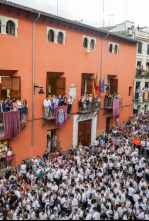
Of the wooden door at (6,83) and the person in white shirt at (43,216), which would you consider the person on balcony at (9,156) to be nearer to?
the wooden door at (6,83)

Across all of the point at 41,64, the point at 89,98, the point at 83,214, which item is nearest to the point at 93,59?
the point at 89,98

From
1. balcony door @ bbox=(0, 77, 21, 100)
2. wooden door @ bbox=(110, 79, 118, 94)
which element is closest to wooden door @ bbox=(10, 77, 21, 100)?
Answer: balcony door @ bbox=(0, 77, 21, 100)

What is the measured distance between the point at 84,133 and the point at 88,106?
2.72 m

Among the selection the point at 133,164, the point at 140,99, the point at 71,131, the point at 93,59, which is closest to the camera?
the point at 133,164

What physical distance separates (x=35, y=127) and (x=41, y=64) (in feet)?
15.2

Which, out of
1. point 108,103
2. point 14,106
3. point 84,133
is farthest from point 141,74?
point 14,106

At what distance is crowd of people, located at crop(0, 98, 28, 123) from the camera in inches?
575

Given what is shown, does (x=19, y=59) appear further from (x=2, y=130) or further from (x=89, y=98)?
(x=89, y=98)

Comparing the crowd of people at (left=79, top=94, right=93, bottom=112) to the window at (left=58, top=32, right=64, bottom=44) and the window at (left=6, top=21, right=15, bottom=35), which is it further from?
the window at (left=6, top=21, right=15, bottom=35)

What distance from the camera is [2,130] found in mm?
14859

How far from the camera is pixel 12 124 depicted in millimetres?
14867

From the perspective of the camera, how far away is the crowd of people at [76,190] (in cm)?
1076

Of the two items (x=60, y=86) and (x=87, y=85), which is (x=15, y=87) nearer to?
(x=60, y=86)

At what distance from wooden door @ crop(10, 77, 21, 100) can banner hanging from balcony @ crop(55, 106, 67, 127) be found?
3203mm
